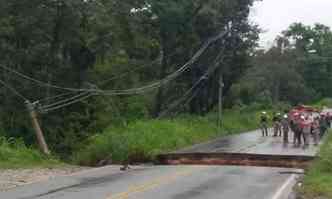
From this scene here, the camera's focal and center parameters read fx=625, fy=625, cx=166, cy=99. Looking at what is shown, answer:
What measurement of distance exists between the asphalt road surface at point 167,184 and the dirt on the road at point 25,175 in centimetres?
55

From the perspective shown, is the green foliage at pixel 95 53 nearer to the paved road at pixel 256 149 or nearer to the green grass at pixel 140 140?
the green grass at pixel 140 140

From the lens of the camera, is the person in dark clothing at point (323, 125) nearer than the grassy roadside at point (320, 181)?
No

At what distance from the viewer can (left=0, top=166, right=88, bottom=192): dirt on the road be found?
693 inches

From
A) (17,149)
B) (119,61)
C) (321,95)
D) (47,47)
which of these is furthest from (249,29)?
(321,95)

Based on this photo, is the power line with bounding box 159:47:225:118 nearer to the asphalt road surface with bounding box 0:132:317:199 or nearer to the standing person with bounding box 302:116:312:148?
the standing person with bounding box 302:116:312:148

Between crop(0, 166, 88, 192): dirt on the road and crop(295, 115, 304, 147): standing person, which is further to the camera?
crop(295, 115, 304, 147): standing person

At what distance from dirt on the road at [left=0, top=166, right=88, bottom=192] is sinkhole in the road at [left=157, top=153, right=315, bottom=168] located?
4.91 meters

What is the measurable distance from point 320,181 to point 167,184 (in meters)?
4.29

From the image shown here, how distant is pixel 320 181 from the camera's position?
1636cm

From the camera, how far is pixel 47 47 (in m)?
36.5

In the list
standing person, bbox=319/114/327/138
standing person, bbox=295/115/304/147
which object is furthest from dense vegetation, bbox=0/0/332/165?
standing person, bbox=319/114/327/138

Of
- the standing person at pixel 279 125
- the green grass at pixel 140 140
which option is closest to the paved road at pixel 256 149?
the green grass at pixel 140 140

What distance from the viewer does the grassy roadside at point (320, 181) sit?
14.5 meters

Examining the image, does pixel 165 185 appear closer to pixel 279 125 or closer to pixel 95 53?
pixel 95 53
